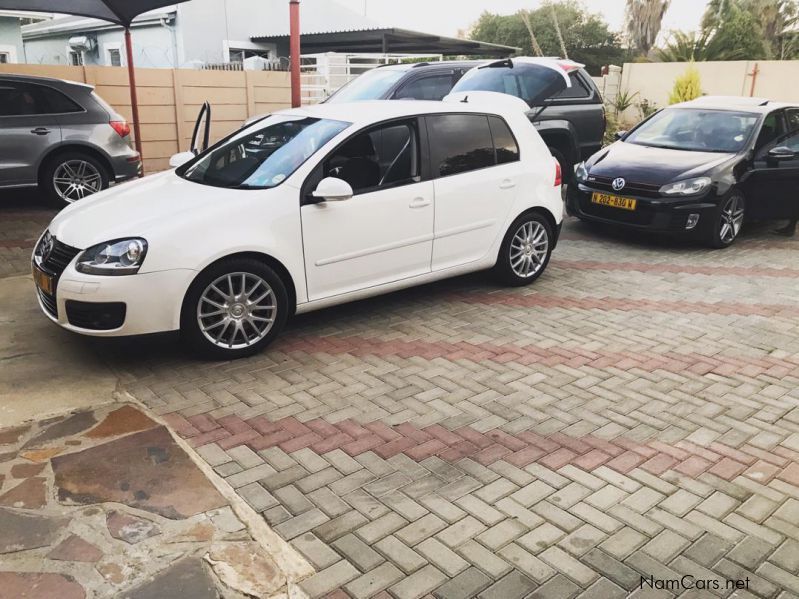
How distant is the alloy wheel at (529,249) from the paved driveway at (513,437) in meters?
0.29

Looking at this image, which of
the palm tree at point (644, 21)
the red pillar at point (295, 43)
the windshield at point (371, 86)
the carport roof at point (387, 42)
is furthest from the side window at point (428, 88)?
the palm tree at point (644, 21)

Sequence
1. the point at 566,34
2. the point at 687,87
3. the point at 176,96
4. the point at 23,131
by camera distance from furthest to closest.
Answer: the point at 566,34
the point at 687,87
the point at 176,96
the point at 23,131

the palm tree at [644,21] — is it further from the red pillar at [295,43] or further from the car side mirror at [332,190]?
the car side mirror at [332,190]

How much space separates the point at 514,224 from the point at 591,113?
16.7ft

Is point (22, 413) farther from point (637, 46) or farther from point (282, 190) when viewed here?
point (637, 46)

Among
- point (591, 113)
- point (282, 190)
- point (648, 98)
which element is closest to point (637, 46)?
point (648, 98)

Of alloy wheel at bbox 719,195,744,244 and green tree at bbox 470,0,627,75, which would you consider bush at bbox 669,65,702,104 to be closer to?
alloy wheel at bbox 719,195,744,244

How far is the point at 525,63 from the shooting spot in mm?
10297

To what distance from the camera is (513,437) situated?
3949mm

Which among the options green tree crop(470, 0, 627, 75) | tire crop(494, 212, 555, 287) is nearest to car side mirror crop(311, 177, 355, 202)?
tire crop(494, 212, 555, 287)

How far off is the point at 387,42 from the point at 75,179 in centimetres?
1401

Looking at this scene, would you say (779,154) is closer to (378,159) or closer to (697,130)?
(697,130)

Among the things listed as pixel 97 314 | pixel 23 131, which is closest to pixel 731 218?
pixel 97 314

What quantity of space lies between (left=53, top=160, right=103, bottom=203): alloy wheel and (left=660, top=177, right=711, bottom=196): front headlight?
6939 millimetres
